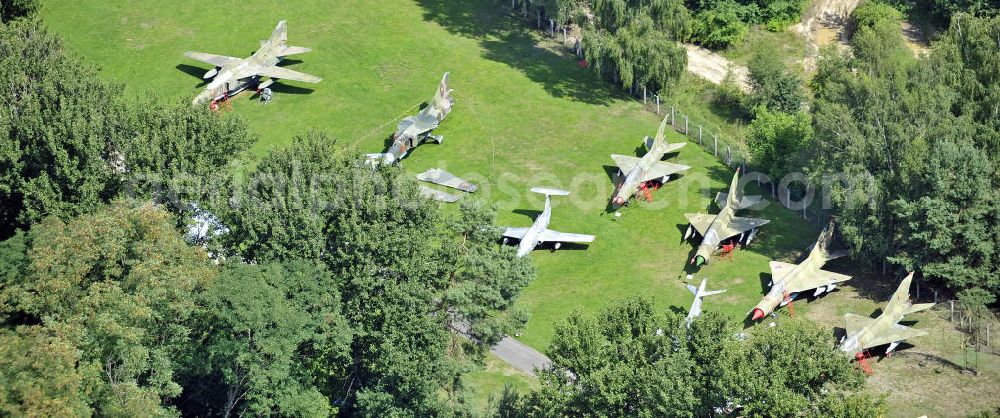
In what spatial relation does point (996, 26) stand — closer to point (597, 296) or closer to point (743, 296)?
point (743, 296)

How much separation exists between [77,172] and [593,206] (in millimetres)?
36957

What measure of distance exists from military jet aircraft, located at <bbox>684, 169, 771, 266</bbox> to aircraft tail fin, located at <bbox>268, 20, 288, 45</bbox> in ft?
135

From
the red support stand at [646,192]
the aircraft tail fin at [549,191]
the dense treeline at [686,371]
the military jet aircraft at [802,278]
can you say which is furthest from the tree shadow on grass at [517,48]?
the dense treeline at [686,371]

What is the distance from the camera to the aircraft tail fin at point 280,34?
326 ft

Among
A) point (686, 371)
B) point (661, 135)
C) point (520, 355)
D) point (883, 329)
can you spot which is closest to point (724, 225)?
point (661, 135)

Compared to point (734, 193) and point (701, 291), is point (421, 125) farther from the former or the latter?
point (701, 291)

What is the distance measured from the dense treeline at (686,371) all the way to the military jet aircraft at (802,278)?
42.8ft

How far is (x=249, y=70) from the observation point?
312 ft

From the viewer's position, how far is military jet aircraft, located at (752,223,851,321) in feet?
237

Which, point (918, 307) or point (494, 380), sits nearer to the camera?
point (494, 380)

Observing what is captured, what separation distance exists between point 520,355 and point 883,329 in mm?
22677

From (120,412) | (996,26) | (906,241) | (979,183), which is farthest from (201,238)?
(996,26)

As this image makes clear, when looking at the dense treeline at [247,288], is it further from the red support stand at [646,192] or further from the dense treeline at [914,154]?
the dense treeline at [914,154]

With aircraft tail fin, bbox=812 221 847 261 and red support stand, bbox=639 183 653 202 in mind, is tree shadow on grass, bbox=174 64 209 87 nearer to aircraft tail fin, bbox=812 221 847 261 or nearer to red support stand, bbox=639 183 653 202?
red support stand, bbox=639 183 653 202
